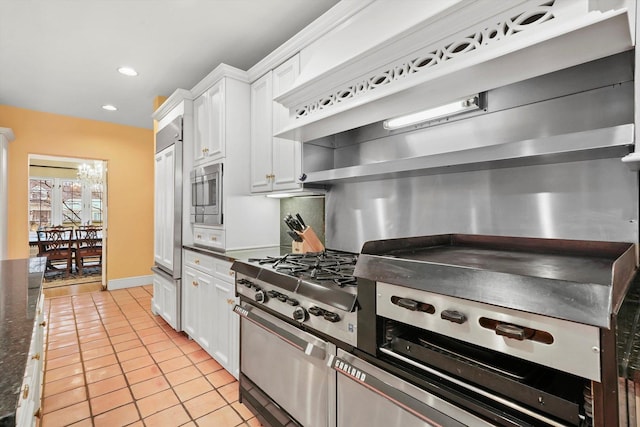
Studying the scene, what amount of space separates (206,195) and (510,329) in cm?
253

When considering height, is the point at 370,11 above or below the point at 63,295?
above

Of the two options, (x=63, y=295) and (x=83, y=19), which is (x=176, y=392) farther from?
(x=63, y=295)

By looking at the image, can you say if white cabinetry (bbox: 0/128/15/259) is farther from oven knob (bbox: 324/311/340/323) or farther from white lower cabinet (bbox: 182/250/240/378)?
oven knob (bbox: 324/311/340/323)

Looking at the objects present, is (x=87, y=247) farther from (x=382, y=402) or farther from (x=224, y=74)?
(x=382, y=402)

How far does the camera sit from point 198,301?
2764 mm

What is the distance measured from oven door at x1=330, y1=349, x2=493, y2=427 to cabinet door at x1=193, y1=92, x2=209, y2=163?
7.81ft

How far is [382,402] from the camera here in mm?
1102

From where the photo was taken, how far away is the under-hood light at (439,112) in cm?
146

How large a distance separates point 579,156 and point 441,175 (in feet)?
2.02

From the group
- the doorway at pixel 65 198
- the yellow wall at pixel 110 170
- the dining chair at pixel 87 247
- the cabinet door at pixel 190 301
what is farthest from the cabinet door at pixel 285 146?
the doorway at pixel 65 198

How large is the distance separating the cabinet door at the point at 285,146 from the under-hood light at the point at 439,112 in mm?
764

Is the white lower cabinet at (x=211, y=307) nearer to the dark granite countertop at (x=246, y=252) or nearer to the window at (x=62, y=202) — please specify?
the dark granite countertop at (x=246, y=252)

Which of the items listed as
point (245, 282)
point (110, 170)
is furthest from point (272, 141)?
point (110, 170)

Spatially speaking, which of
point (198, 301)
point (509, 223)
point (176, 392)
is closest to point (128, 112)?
point (198, 301)
